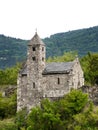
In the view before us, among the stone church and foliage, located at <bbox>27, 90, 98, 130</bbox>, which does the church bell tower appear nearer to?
the stone church

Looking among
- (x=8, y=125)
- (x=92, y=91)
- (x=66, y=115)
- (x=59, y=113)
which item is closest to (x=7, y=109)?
(x=8, y=125)

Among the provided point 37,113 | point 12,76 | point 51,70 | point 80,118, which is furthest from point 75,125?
point 12,76

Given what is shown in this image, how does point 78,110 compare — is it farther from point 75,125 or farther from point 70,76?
point 70,76

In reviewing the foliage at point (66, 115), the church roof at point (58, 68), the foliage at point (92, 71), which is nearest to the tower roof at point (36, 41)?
the church roof at point (58, 68)

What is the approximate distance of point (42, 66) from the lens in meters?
72.4

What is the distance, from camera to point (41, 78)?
2825 inches

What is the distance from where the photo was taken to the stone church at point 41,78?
70.5 m

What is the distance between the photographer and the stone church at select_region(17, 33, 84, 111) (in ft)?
231

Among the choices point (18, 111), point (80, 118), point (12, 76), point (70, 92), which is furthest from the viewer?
point (12, 76)

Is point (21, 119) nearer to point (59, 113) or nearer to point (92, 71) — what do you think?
point (59, 113)

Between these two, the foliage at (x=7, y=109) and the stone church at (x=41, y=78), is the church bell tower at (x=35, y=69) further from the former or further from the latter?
the foliage at (x=7, y=109)

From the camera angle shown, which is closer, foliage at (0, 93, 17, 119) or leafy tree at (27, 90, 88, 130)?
leafy tree at (27, 90, 88, 130)

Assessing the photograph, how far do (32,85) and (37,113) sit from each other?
758 centimetres

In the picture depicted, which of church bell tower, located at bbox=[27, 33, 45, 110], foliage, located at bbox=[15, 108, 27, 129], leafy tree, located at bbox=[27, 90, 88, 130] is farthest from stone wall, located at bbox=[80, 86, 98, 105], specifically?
foliage, located at bbox=[15, 108, 27, 129]
